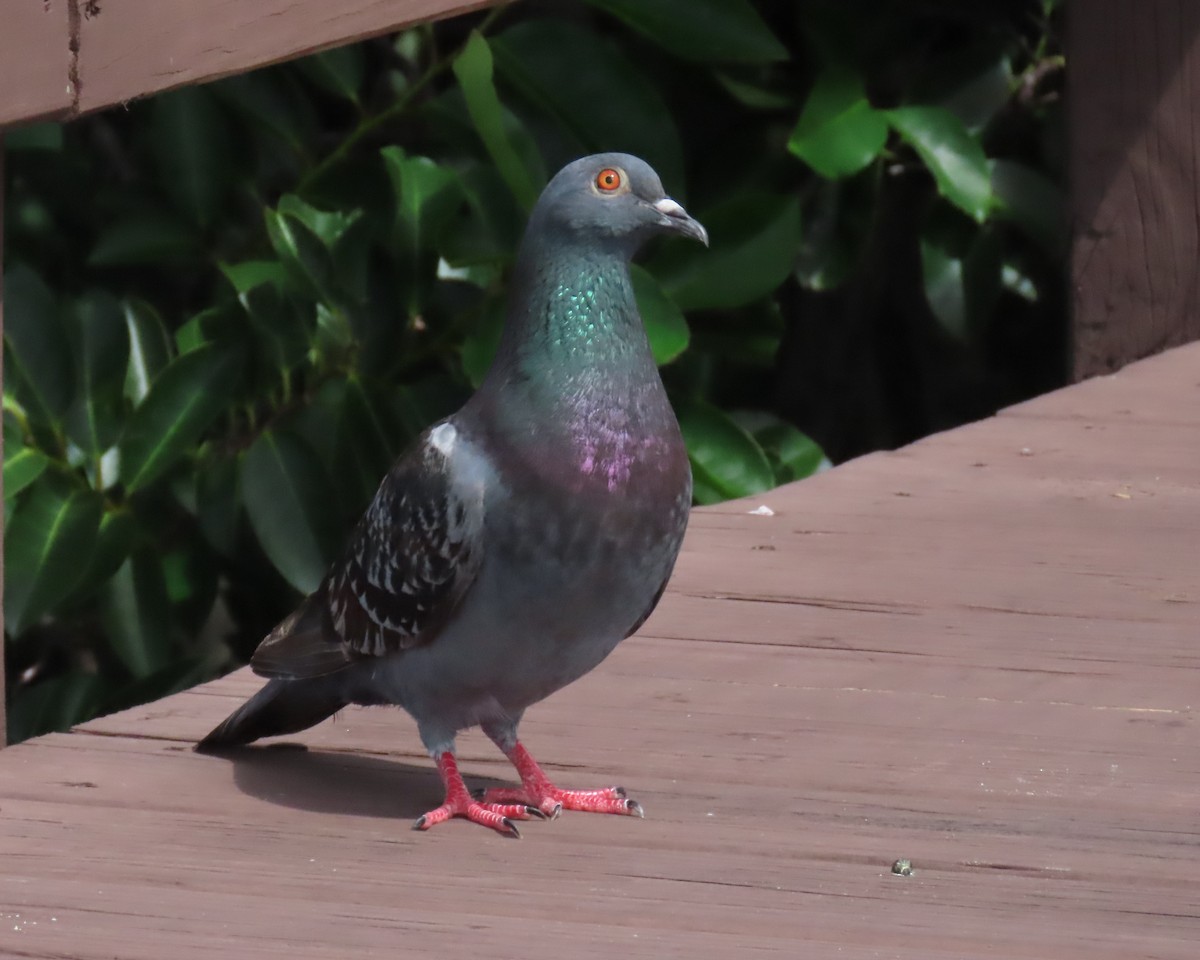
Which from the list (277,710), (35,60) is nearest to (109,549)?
(277,710)

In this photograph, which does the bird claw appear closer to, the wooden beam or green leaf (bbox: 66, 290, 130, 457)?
the wooden beam

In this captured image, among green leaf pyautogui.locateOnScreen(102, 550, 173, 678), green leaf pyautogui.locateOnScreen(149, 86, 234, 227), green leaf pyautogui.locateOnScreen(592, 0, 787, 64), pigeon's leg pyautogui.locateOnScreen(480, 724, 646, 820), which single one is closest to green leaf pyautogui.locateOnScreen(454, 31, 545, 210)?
green leaf pyautogui.locateOnScreen(592, 0, 787, 64)

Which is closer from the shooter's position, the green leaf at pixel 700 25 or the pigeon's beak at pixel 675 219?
the pigeon's beak at pixel 675 219

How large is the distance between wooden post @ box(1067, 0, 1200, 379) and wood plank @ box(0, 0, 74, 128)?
2.97 metres

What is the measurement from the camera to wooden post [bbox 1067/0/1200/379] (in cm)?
491

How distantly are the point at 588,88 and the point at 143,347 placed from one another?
1140 millimetres

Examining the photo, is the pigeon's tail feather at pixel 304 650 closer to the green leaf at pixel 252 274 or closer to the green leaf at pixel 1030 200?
the green leaf at pixel 252 274

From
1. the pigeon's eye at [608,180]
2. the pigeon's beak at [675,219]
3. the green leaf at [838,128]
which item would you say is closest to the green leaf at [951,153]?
the green leaf at [838,128]

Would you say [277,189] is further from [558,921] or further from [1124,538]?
[558,921]

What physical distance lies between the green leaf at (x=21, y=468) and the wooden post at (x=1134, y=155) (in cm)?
254

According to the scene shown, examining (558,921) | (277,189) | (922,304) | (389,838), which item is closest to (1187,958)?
(558,921)

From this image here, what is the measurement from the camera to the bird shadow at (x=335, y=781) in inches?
108

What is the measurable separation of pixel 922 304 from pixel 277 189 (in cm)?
204

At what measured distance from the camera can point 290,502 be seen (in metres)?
4.30
